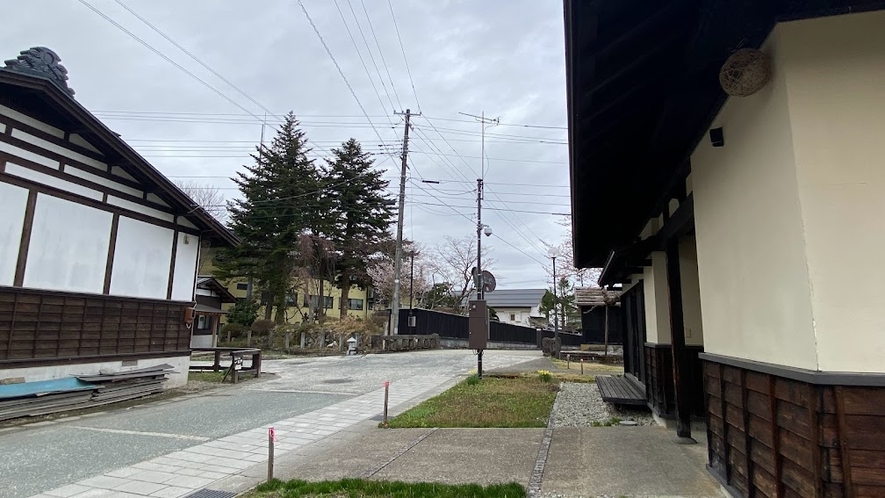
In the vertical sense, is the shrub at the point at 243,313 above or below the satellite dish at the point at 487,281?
below

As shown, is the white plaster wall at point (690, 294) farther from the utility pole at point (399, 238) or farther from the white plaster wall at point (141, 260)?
the utility pole at point (399, 238)

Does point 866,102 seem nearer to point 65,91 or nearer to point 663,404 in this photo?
point 663,404

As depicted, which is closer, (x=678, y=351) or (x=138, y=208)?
(x=678, y=351)

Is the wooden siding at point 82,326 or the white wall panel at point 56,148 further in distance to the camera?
the white wall panel at point 56,148

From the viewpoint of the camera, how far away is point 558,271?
40.1 m

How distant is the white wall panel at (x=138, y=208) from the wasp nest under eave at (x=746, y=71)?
1121cm

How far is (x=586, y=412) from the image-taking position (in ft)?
25.4

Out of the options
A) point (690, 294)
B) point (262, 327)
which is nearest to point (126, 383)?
point (690, 294)

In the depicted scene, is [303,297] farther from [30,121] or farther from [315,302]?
[30,121]

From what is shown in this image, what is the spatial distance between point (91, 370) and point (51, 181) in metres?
3.66

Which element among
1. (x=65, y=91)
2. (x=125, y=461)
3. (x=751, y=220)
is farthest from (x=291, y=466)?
(x=65, y=91)

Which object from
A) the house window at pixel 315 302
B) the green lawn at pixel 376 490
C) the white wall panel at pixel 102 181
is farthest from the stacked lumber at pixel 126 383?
the house window at pixel 315 302

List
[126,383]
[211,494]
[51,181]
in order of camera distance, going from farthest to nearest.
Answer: [126,383] < [51,181] < [211,494]

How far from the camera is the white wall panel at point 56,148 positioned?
8.21 m
